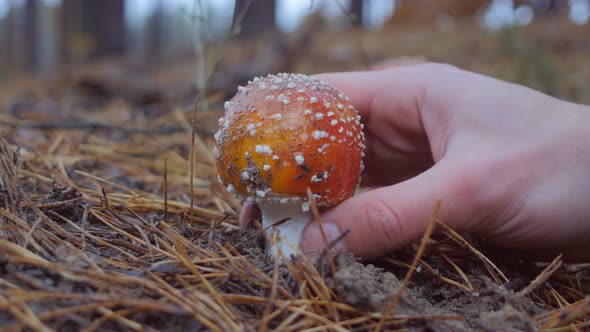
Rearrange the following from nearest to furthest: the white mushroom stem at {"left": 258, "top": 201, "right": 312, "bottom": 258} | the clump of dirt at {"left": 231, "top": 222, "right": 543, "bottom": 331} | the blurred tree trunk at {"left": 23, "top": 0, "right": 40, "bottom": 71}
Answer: the clump of dirt at {"left": 231, "top": 222, "right": 543, "bottom": 331}, the white mushroom stem at {"left": 258, "top": 201, "right": 312, "bottom": 258}, the blurred tree trunk at {"left": 23, "top": 0, "right": 40, "bottom": 71}

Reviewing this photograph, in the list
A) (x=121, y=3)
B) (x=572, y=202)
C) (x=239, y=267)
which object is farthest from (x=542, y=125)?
(x=121, y=3)

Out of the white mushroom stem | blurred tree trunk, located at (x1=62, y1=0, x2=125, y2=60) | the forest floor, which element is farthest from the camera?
blurred tree trunk, located at (x1=62, y1=0, x2=125, y2=60)

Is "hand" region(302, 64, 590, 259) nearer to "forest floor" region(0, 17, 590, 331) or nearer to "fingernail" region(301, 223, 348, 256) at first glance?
"fingernail" region(301, 223, 348, 256)

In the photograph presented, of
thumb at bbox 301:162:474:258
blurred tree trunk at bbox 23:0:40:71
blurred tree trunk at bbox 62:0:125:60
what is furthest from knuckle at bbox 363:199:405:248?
blurred tree trunk at bbox 23:0:40:71

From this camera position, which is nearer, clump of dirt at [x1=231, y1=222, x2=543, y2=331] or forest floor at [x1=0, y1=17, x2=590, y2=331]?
forest floor at [x1=0, y1=17, x2=590, y2=331]

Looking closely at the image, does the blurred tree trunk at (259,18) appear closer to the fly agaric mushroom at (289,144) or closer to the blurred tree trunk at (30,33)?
the blurred tree trunk at (30,33)

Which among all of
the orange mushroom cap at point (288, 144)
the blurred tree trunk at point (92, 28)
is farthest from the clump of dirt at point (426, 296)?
the blurred tree trunk at point (92, 28)

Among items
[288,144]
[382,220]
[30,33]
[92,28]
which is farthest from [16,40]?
[382,220]

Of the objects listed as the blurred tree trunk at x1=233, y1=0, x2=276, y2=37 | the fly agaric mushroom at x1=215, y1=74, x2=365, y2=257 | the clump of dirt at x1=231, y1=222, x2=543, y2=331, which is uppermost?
the blurred tree trunk at x1=233, y1=0, x2=276, y2=37
